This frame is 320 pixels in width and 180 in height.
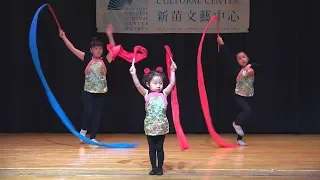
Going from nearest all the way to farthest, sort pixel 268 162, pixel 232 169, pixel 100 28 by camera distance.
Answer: pixel 232 169 < pixel 268 162 < pixel 100 28

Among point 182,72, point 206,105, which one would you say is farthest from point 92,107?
point 182,72

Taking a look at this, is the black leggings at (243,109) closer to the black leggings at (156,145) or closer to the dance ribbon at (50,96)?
the dance ribbon at (50,96)

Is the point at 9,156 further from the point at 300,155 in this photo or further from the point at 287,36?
the point at 287,36

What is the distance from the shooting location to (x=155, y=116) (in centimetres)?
413

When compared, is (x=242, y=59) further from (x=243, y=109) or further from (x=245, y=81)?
(x=243, y=109)

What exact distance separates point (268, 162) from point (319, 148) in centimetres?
124

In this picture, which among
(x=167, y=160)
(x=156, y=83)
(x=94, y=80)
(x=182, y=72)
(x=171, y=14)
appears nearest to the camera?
(x=156, y=83)

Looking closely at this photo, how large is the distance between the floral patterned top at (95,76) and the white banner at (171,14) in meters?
0.99

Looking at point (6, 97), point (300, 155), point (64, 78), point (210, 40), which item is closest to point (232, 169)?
point (300, 155)

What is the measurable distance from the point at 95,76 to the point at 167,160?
62.7 inches

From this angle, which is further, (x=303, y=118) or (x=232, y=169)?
(x=303, y=118)

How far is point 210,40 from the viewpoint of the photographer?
6.88m

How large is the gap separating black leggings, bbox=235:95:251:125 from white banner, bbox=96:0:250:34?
1.24 meters

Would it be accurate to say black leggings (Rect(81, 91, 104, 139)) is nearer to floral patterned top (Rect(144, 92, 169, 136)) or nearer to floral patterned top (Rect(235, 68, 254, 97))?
floral patterned top (Rect(235, 68, 254, 97))
